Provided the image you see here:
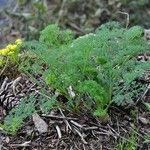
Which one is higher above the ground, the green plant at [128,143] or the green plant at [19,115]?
the green plant at [19,115]

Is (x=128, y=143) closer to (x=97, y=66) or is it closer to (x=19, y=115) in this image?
(x=97, y=66)

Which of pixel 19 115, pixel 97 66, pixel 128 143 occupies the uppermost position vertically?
pixel 97 66

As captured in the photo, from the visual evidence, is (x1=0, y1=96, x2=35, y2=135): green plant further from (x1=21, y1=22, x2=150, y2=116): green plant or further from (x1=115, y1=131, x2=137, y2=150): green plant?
(x1=115, y1=131, x2=137, y2=150): green plant

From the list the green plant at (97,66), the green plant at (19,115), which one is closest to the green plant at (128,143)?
the green plant at (97,66)

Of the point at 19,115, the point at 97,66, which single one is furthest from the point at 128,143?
the point at 19,115

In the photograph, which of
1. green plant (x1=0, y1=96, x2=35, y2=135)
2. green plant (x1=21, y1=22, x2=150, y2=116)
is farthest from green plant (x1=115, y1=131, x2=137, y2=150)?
green plant (x1=0, y1=96, x2=35, y2=135)

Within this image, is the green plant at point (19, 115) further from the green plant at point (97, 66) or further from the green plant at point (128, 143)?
the green plant at point (128, 143)

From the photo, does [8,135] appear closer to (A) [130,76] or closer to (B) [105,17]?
(A) [130,76]

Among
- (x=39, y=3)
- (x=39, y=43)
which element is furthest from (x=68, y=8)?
(x=39, y=43)

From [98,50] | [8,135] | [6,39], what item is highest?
[98,50]
